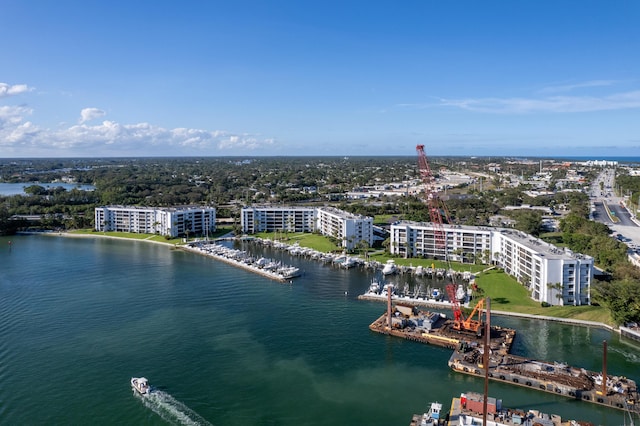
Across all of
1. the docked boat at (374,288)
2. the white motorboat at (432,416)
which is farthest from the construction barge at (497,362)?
the docked boat at (374,288)

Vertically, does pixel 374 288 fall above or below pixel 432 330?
above

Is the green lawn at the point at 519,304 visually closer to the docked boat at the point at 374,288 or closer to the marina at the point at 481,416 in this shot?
the docked boat at the point at 374,288

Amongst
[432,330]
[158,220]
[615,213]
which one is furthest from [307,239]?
[615,213]

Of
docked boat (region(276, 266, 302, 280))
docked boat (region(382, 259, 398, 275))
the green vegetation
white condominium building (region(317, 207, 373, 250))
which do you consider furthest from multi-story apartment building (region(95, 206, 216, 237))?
docked boat (region(382, 259, 398, 275))

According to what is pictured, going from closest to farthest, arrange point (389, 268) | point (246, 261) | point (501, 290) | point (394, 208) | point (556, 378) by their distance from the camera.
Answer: point (556, 378)
point (501, 290)
point (389, 268)
point (246, 261)
point (394, 208)

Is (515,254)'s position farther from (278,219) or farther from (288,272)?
(278,219)
